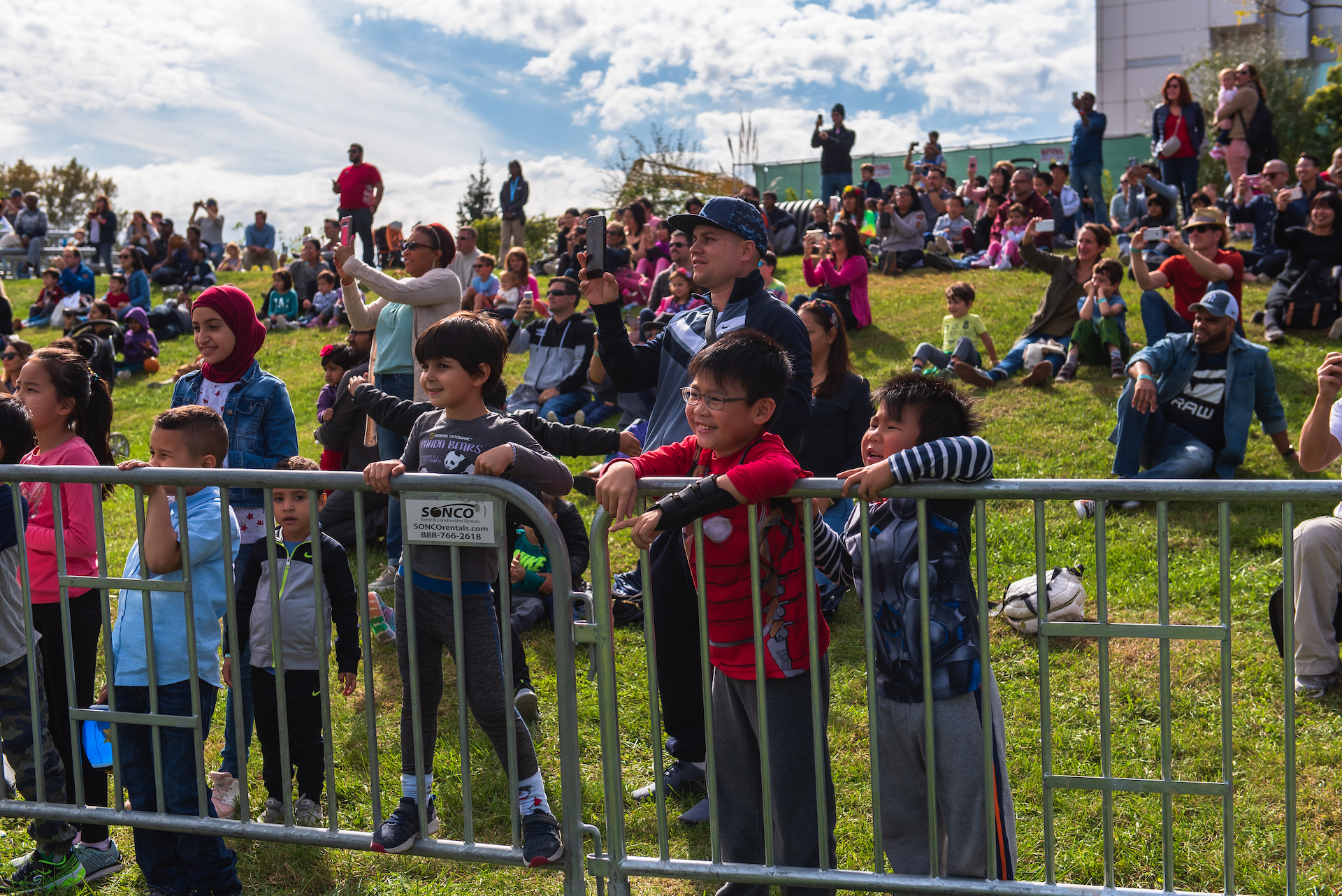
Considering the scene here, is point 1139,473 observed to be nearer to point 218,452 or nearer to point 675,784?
point 675,784

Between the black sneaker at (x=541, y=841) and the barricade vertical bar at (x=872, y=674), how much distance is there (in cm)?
101

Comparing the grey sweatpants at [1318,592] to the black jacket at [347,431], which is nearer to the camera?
the grey sweatpants at [1318,592]

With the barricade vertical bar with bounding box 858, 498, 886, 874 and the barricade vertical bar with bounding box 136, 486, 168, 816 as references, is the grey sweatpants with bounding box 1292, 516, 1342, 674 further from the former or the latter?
the barricade vertical bar with bounding box 136, 486, 168, 816

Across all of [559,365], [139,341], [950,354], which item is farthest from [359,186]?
[950,354]

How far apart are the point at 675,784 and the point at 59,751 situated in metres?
2.41

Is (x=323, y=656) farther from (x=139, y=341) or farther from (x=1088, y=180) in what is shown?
(x=1088, y=180)

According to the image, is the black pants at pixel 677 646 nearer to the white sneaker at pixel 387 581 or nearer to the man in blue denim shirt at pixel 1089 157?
the white sneaker at pixel 387 581

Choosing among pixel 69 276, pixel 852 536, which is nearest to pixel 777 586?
pixel 852 536

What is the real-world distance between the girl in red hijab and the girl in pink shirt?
46 cm

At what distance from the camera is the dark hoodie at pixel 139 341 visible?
1745 centimetres

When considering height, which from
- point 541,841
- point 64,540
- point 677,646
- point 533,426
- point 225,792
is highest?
point 533,426

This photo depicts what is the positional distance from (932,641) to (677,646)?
4.42 ft

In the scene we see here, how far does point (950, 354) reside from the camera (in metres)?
11.4

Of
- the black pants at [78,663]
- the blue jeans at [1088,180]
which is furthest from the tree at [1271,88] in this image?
the black pants at [78,663]
